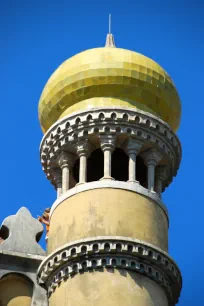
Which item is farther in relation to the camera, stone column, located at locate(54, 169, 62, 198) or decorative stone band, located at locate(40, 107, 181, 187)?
stone column, located at locate(54, 169, 62, 198)

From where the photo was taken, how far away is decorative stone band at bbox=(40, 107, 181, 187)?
26.5 metres

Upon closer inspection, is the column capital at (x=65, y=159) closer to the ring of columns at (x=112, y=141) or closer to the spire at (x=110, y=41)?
the ring of columns at (x=112, y=141)

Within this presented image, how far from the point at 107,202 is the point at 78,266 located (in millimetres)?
1433

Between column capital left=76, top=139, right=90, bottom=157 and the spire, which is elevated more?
the spire

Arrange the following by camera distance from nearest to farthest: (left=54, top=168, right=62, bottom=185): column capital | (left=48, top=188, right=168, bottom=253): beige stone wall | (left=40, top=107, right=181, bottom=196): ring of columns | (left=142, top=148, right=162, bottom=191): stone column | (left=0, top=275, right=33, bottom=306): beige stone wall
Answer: (left=48, top=188, right=168, bottom=253): beige stone wall → (left=0, top=275, right=33, bottom=306): beige stone wall → (left=40, top=107, right=181, bottom=196): ring of columns → (left=142, top=148, right=162, bottom=191): stone column → (left=54, top=168, right=62, bottom=185): column capital

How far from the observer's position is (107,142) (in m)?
26.5

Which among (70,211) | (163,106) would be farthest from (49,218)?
(163,106)

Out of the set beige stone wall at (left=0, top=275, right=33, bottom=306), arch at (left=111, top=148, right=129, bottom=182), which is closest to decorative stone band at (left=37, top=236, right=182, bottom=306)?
beige stone wall at (left=0, top=275, right=33, bottom=306)

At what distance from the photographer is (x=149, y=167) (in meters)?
26.8

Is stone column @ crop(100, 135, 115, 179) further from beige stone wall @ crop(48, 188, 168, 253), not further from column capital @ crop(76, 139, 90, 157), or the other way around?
beige stone wall @ crop(48, 188, 168, 253)

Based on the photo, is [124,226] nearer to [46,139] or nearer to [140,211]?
[140,211]

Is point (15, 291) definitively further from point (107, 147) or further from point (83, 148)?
point (107, 147)

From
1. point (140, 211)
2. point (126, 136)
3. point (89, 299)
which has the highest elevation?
point (126, 136)

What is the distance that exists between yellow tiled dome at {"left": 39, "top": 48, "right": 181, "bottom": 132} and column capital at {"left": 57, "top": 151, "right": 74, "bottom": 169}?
3.01 feet
